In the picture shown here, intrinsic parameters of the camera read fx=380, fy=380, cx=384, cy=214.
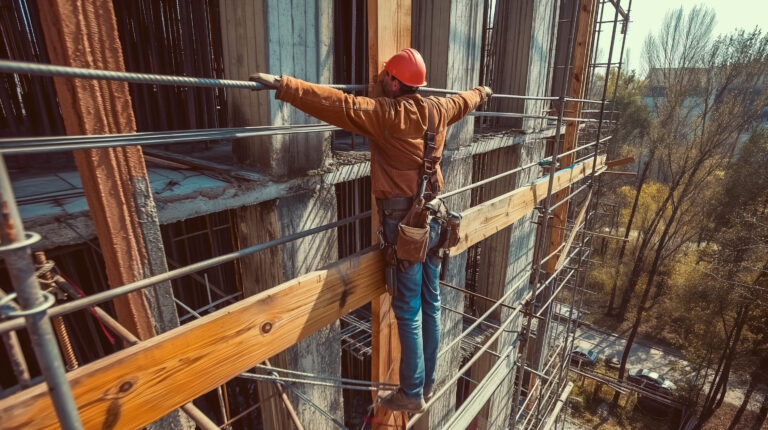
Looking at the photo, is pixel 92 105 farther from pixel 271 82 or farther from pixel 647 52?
pixel 647 52

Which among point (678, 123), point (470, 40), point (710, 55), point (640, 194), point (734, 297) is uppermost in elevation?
point (710, 55)

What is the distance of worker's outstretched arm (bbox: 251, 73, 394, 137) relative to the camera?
191 centimetres

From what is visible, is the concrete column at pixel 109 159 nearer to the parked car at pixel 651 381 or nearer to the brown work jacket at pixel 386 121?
the brown work jacket at pixel 386 121

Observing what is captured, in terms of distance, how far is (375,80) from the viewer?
2656 mm

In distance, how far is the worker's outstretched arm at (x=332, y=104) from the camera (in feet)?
6.25

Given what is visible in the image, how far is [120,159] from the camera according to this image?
2.17 metres

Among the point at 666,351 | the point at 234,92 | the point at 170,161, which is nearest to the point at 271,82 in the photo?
the point at 234,92

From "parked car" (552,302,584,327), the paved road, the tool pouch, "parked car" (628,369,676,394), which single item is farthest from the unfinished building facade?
the paved road

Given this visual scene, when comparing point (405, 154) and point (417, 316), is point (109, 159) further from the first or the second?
point (417, 316)

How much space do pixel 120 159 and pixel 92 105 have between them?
0.33 meters

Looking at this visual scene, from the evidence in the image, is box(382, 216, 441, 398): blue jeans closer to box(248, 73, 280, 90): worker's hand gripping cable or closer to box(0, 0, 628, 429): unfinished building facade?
box(0, 0, 628, 429): unfinished building facade

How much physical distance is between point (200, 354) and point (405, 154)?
164 cm

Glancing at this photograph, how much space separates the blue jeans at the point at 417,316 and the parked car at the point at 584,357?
17.9 metres

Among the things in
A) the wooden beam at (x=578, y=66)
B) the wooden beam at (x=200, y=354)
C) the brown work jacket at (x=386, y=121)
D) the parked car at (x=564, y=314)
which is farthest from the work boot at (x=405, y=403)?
the wooden beam at (x=578, y=66)
